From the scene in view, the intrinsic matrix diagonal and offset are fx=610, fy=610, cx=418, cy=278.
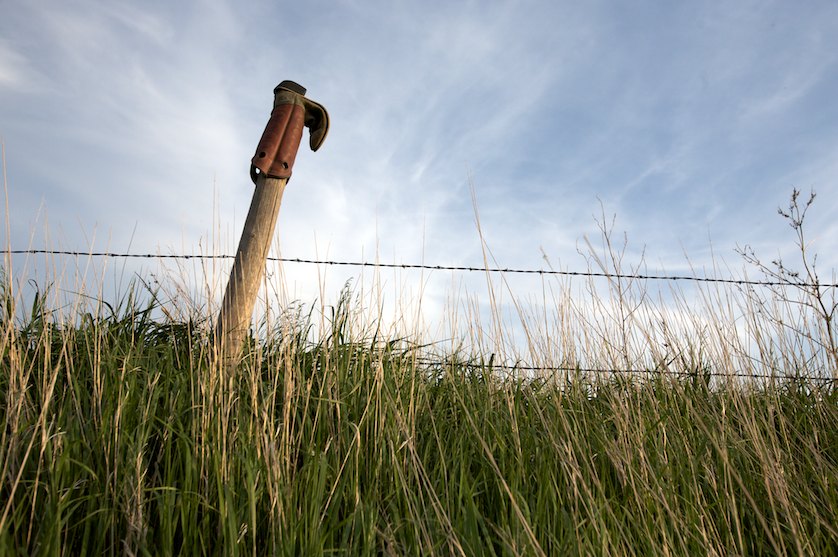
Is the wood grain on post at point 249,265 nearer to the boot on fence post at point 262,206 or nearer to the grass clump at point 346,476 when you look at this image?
the boot on fence post at point 262,206

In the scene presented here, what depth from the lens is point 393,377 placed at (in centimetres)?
274

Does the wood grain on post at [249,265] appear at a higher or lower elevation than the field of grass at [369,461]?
higher

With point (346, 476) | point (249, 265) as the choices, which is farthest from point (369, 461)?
point (249, 265)

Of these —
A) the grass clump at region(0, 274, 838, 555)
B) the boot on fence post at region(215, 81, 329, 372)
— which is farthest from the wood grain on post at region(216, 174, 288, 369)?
the grass clump at region(0, 274, 838, 555)

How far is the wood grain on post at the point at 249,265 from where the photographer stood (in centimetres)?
253

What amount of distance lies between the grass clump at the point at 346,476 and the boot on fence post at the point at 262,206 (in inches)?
8.7

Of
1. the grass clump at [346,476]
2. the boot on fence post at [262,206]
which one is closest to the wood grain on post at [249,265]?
the boot on fence post at [262,206]

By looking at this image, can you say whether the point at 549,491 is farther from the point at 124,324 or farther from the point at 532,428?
the point at 124,324

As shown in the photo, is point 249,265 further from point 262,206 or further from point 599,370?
point 599,370

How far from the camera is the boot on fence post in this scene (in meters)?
2.56

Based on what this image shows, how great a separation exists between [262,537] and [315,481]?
0.71ft

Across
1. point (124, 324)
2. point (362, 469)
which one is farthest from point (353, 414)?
point (124, 324)

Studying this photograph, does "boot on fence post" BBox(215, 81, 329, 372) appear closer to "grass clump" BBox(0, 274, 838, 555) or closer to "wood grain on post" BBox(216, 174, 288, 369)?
"wood grain on post" BBox(216, 174, 288, 369)

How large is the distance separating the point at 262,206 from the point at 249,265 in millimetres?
277
